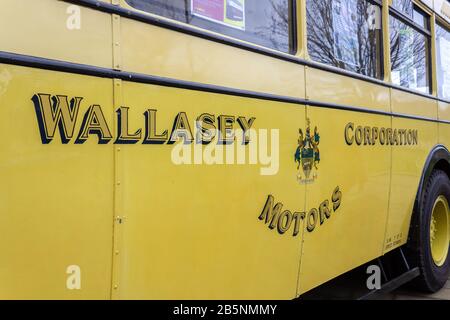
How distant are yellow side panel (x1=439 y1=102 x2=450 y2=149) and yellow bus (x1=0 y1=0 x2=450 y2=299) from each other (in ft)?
4.97

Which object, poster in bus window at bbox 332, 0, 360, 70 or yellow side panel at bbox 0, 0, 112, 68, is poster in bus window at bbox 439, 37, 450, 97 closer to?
poster in bus window at bbox 332, 0, 360, 70

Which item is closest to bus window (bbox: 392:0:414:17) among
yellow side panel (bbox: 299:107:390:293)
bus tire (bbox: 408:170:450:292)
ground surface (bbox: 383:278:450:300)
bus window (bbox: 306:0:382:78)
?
bus window (bbox: 306:0:382:78)

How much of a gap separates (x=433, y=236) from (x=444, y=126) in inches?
43.1

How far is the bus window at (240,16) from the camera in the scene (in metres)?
1.85

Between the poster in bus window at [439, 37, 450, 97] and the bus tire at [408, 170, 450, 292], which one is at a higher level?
the poster in bus window at [439, 37, 450, 97]

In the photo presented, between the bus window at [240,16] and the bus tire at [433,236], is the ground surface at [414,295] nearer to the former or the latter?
the bus tire at [433,236]

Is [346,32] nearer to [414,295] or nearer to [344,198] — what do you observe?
[344,198]

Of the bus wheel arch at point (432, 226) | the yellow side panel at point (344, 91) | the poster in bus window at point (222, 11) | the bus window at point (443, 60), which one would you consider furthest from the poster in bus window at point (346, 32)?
the bus window at point (443, 60)

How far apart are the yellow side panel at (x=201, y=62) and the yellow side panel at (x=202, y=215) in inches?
2.9

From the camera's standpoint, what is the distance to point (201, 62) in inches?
75.6

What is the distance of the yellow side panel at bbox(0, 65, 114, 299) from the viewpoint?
1.35 meters

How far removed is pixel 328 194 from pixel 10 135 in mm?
1840

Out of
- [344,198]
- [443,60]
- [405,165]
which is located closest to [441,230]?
[405,165]
